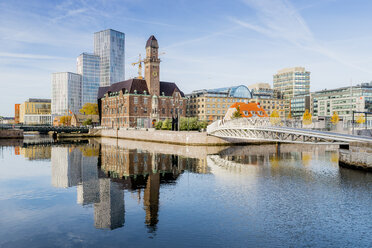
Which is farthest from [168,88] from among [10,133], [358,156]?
[358,156]

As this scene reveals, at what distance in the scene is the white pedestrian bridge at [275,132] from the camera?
3981cm

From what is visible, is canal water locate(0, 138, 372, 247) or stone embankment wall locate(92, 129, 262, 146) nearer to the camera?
canal water locate(0, 138, 372, 247)

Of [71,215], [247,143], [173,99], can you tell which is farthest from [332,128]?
[173,99]

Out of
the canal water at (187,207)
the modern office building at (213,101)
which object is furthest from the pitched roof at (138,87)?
the canal water at (187,207)

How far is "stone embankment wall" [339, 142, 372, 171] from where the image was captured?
39.9 m

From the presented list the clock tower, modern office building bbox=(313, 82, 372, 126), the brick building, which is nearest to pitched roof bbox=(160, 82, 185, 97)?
the brick building

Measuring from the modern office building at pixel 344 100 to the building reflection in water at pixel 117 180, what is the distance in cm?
12660

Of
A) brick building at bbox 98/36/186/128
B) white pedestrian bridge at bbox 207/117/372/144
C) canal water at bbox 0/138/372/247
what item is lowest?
canal water at bbox 0/138/372/247

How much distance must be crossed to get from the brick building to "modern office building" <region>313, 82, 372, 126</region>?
280 ft

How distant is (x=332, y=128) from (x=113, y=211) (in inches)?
1879

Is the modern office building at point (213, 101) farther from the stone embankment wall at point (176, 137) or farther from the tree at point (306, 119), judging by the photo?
the stone embankment wall at point (176, 137)

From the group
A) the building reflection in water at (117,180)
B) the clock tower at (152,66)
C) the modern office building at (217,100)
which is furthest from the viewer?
the modern office building at (217,100)

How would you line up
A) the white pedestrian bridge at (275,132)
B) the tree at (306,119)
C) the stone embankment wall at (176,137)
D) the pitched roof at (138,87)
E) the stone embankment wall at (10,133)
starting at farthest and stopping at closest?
the pitched roof at (138,87) < the stone embankment wall at (10,133) < the stone embankment wall at (176,137) < the tree at (306,119) < the white pedestrian bridge at (275,132)

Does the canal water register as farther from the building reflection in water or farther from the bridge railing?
the bridge railing
